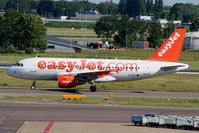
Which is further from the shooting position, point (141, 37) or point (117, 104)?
point (141, 37)

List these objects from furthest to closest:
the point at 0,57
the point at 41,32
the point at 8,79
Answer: the point at 41,32, the point at 0,57, the point at 8,79

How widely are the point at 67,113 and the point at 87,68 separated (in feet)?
57.6

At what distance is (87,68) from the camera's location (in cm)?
6362

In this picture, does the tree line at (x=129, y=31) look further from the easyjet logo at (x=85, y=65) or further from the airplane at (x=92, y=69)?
the easyjet logo at (x=85, y=65)

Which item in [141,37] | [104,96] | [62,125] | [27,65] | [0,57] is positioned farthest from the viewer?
[141,37]

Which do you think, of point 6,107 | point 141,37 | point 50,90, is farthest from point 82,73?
point 141,37

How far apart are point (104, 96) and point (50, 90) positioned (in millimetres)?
7960

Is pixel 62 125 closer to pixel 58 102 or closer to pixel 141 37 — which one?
pixel 58 102

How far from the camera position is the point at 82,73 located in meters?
62.1

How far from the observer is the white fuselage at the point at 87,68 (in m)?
63.1

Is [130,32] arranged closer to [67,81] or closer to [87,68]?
[87,68]

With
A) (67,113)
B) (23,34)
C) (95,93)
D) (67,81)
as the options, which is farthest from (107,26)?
(67,113)

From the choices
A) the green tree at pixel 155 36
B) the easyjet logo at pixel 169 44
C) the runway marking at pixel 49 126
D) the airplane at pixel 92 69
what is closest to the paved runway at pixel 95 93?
the airplane at pixel 92 69

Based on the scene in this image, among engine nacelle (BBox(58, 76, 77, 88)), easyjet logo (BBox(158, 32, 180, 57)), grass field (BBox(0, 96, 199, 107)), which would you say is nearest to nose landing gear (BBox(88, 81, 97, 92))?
engine nacelle (BBox(58, 76, 77, 88))
